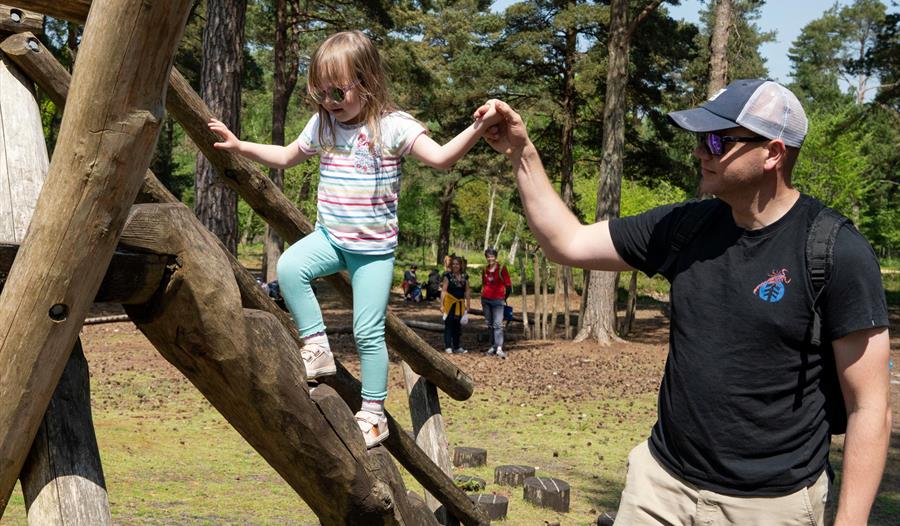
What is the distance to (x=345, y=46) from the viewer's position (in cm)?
334

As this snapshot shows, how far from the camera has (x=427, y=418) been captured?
534 cm

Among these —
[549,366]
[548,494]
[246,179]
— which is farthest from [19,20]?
[549,366]

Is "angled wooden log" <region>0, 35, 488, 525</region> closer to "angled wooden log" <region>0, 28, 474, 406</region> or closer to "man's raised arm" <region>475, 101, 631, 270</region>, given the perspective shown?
"angled wooden log" <region>0, 28, 474, 406</region>

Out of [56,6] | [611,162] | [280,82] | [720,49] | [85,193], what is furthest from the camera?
[280,82]

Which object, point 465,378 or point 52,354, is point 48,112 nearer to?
point 465,378

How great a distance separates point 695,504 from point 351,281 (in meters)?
1.53

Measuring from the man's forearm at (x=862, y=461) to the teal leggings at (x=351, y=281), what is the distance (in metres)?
1.67

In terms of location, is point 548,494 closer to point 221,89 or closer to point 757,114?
point 757,114

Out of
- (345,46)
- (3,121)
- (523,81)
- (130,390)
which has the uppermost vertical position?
(523,81)

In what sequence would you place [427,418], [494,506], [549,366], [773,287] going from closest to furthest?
[773,287] < [427,418] < [494,506] < [549,366]

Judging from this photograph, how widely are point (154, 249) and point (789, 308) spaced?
1.75 m

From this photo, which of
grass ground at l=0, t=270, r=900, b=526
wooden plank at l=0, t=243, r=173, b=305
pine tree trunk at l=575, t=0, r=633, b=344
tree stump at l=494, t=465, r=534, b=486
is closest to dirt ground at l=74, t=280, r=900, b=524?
grass ground at l=0, t=270, r=900, b=526

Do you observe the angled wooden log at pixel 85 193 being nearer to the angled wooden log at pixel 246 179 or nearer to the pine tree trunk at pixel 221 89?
the angled wooden log at pixel 246 179

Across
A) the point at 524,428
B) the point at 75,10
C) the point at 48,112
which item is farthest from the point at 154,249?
the point at 48,112
